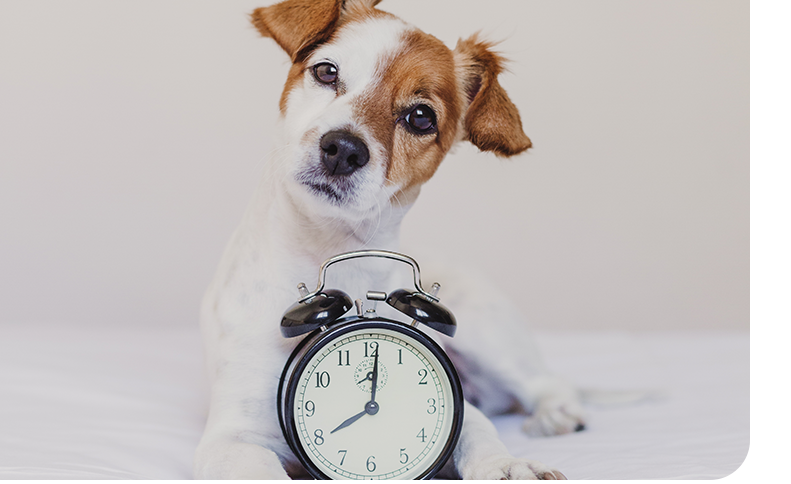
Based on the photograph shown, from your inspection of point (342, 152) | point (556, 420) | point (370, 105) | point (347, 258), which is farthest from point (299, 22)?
point (556, 420)

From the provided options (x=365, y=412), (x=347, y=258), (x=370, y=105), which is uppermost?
(x=370, y=105)

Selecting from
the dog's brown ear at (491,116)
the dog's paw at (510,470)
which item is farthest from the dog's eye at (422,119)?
the dog's paw at (510,470)

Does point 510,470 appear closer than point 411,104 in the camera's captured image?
Yes

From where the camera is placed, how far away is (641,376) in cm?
204

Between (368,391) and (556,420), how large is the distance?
2.12ft

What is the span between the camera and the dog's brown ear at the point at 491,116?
1411 millimetres

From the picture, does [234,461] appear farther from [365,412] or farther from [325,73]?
[325,73]

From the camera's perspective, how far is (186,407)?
5.25ft

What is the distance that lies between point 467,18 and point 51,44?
1.36 metres

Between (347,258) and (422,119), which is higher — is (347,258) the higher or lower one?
the lower one

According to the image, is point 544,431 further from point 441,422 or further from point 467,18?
point 467,18

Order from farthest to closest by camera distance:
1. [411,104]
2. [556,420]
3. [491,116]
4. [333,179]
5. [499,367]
A: [499,367]
[556,420]
[491,116]
[411,104]
[333,179]

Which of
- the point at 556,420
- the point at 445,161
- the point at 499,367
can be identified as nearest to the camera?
the point at 556,420

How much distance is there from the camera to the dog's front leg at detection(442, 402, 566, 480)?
1.07m
